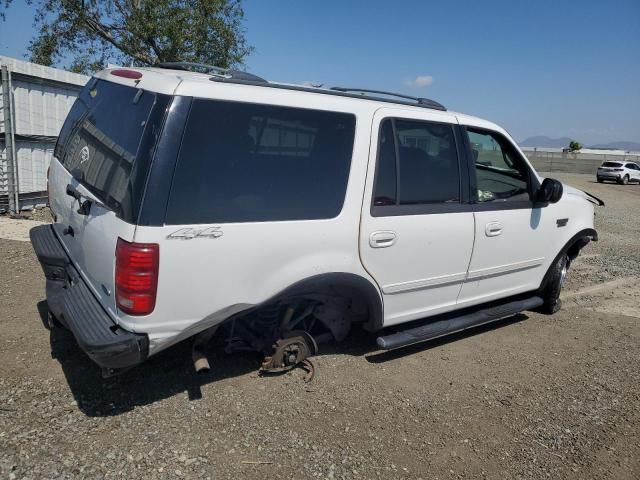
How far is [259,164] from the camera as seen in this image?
2973 mm

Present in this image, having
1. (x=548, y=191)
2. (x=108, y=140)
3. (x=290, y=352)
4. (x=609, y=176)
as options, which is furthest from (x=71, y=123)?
(x=609, y=176)

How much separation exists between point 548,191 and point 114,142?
3.55m

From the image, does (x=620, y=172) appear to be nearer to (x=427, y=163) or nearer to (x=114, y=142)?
(x=427, y=163)

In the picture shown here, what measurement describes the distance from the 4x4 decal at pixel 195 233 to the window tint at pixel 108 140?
229mm

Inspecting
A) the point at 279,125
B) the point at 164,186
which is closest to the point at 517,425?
the point at 279,125

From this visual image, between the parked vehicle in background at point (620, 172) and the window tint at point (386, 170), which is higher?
the window tint at point (386, 170)

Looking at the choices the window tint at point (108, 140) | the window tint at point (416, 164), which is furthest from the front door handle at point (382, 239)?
the window tint at point (108, 140)

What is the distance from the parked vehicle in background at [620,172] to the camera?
32594mm

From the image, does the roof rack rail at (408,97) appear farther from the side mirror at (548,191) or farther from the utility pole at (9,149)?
the utility pole at (9,149)

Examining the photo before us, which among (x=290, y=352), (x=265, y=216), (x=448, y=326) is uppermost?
(x=265, y=216)

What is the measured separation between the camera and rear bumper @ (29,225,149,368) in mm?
2645

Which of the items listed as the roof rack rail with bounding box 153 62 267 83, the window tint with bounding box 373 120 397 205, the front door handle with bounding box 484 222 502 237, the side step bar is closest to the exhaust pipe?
the side step bar

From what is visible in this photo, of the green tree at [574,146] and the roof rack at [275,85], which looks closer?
the roof rack at [275,85]

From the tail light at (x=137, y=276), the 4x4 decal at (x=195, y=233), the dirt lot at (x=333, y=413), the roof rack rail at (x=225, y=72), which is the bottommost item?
the dirt lot at (x=333, y=413)
